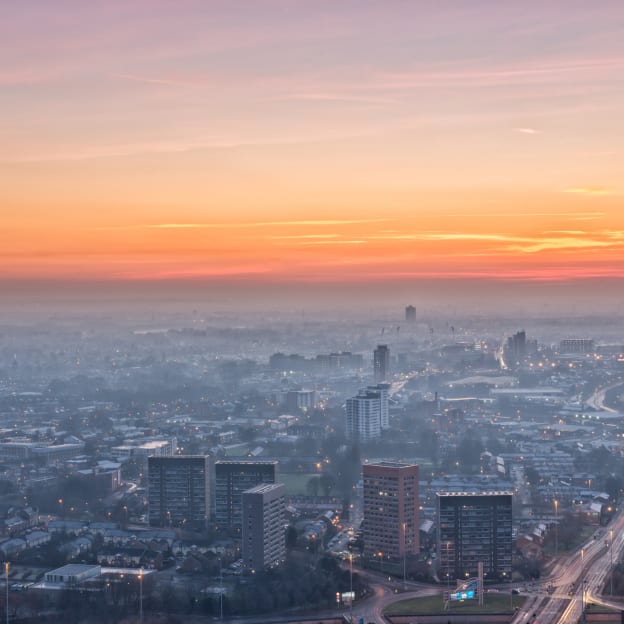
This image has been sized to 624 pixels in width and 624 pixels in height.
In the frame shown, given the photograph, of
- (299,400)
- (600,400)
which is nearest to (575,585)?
(299,400)

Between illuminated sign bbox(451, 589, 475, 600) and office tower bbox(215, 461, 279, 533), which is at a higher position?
office tower bbox(215, 461, 279, 533)

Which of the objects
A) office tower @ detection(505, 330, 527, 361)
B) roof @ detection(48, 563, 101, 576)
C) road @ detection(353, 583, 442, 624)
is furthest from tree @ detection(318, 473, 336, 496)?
office tower @ detection(505, 330, 527, 361)

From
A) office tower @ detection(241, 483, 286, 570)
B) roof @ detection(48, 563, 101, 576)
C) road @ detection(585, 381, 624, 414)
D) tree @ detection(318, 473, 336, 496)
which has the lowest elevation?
road @ detection(585, 381, 624, 414)

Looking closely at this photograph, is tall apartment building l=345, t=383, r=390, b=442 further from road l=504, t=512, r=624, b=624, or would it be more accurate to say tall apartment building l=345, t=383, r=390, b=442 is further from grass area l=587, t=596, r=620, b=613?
grass area l=587, t=596, r=620, b=613

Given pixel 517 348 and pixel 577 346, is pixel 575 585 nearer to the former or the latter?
pixel 517 348

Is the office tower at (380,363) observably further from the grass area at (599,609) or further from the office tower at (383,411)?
the grass area at (599,609)

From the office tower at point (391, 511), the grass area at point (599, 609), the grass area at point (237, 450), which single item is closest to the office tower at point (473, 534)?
the office tower at point (391, 511)
